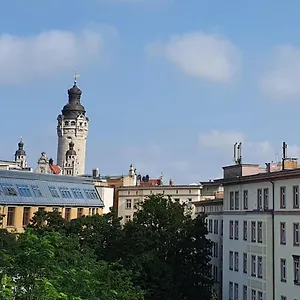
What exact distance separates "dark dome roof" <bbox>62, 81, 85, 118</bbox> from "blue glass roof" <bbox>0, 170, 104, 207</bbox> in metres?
74.4

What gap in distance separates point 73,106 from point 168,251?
10648cm

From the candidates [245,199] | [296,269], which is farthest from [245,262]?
[296,269]

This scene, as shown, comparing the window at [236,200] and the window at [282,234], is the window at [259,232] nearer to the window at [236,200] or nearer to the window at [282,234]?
the window at [282,234]

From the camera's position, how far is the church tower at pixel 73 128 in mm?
143625

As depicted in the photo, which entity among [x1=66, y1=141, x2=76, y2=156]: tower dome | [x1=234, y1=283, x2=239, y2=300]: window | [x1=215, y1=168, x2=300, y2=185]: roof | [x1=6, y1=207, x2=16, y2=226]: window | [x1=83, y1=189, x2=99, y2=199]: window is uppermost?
[x1=66, y1=141, x2=76, y2=156]: tower dome

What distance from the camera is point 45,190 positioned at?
205 feet

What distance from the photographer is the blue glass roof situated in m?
58.2

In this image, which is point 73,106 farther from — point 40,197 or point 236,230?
point 236,230

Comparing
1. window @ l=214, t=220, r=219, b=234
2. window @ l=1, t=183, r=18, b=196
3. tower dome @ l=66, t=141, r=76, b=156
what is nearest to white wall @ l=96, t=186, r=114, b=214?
window @ l=1, t=183, r=18, b=196

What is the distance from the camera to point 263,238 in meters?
37.2

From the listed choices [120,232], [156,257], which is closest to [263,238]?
[156,257]

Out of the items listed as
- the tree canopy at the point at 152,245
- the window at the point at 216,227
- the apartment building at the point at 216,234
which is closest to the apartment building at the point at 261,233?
the tree canopy at the point at 152,245

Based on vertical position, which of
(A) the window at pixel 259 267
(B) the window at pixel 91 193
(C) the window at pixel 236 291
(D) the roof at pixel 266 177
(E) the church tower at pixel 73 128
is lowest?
(C) the window at pixel 236 291

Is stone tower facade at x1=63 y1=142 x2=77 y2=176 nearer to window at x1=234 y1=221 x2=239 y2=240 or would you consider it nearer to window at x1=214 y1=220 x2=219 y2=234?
window at x1=214 y1=220 x2=219 y2=234
